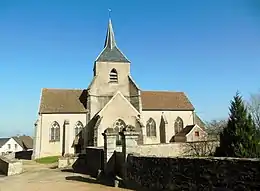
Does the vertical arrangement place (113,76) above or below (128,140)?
above

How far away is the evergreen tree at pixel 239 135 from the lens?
59.1 ft

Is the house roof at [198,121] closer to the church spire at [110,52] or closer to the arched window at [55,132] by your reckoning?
the church spire at [110,52]

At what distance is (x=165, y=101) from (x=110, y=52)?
12.1m

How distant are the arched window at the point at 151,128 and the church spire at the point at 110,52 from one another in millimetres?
10425

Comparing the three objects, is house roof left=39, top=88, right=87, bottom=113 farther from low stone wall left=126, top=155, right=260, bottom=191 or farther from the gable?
low stone wall left=126, top=155, right=260, bottom=191

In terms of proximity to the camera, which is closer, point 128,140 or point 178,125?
point 128,140

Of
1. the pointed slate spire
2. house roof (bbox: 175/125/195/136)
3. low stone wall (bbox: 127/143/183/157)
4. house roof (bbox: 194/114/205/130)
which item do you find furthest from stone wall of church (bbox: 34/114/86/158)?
house roof (bbox: 194/114/205/130)

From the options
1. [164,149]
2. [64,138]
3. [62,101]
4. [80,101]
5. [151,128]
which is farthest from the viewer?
[151,128]

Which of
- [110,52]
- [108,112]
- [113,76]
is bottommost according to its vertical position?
[108,112]

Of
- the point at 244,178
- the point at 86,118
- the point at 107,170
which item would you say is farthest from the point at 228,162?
the point at 86,118

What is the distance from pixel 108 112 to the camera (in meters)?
37.2

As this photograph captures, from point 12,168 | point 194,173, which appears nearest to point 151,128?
point 12,168

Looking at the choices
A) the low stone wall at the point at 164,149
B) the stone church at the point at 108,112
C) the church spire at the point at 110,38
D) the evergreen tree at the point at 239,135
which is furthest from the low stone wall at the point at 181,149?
the church spire at the point at 110,38

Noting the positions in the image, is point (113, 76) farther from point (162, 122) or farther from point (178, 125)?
point (178, 125)
